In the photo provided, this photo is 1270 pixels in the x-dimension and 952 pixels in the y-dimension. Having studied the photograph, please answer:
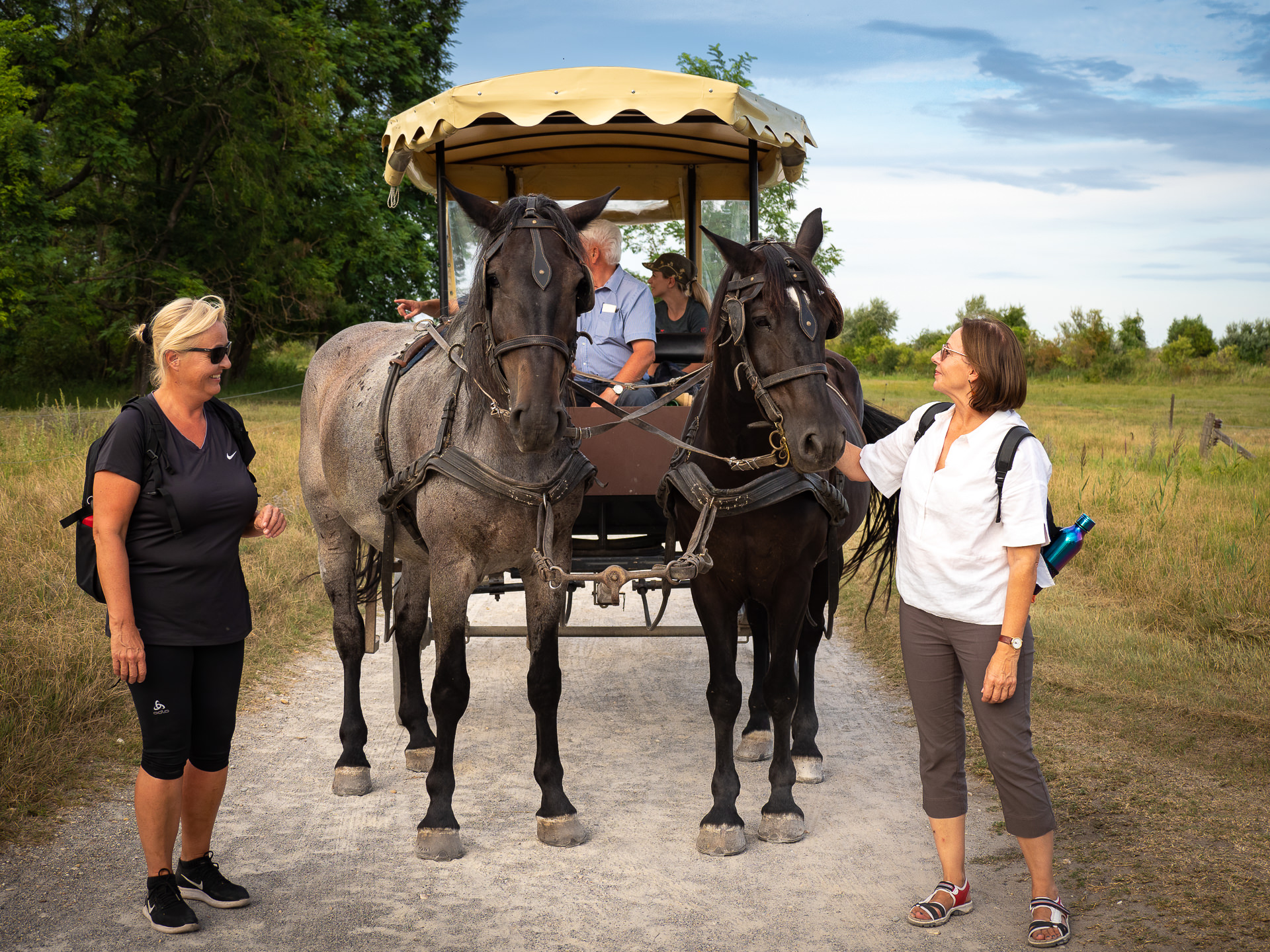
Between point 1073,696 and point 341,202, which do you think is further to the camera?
point 341,202

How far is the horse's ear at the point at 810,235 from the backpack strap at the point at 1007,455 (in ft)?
3.82

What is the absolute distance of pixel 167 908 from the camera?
3.16 m

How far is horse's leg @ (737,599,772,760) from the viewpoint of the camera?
16.0 feet

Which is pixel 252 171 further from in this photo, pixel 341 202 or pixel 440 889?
pixel 440 889

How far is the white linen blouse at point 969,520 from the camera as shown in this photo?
9.92 feet

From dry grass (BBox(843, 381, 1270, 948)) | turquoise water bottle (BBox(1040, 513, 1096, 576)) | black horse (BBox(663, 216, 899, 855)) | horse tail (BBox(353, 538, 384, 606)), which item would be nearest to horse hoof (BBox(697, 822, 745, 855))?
black horse (BBox(663, 216, 899, 855))

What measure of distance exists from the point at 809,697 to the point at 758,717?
33 cm

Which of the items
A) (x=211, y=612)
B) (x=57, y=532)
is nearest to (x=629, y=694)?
(x=211, y=612)

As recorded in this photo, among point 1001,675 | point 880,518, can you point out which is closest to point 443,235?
point 880,518

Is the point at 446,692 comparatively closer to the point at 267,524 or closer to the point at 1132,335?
the point at 267,524

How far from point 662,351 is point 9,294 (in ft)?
56.4

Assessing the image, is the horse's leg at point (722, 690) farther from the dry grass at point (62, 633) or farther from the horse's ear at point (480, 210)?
the dry grass at point (62, 633)

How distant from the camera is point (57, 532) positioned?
7328 millimetres

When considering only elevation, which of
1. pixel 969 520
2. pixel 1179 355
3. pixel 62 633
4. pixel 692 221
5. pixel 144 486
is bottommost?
pixel 62 633
